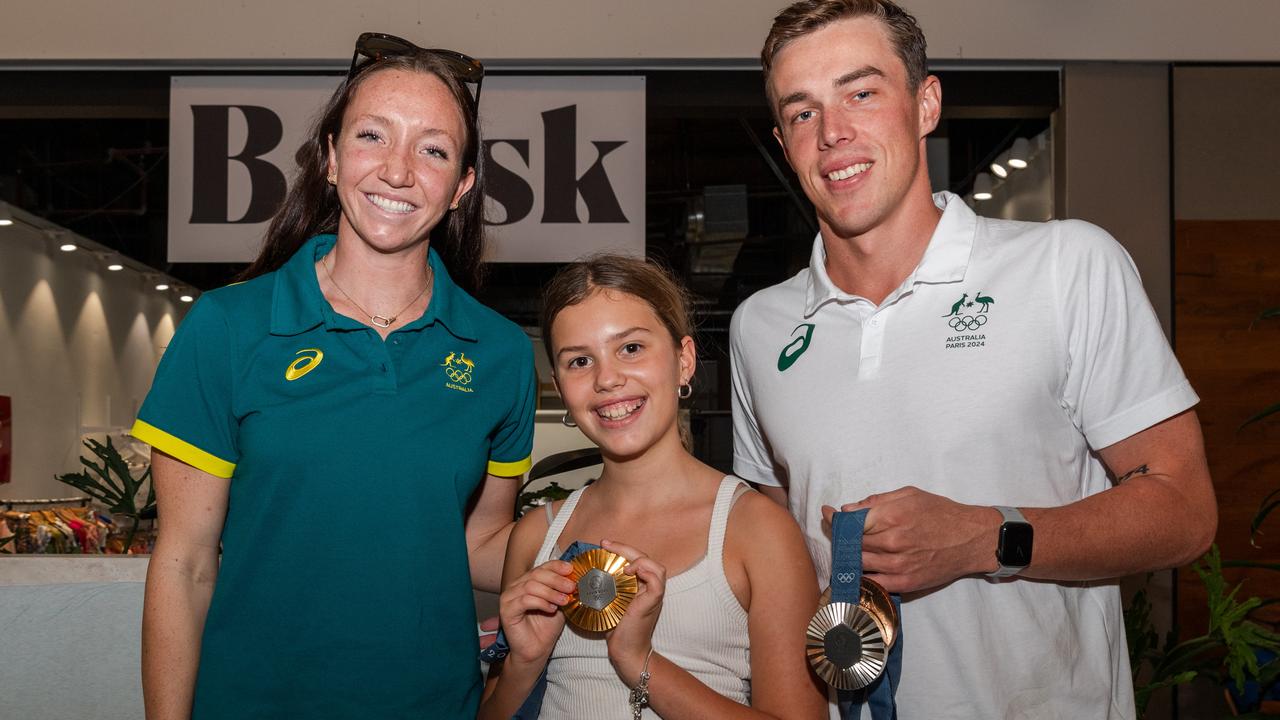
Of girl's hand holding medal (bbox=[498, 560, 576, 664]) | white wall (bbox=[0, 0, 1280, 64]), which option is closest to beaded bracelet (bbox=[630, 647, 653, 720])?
girl's hand holding medal (bbox=[498, 560, 576, 664])

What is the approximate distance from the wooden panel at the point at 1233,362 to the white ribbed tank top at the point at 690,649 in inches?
131

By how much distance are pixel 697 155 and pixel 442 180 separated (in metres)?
3.02

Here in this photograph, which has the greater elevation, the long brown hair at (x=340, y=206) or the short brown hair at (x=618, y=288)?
the long brown hair at (x=340, y=206)

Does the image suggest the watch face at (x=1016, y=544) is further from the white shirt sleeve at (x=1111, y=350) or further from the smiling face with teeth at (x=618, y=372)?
the smiling face with teeth at (x=618, y=372)

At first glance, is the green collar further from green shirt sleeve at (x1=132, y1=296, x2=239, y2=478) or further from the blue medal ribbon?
the blue medal ribbon

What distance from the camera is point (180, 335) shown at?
1602 mm

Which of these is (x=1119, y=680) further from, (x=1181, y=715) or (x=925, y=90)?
(x=1181, y=715)

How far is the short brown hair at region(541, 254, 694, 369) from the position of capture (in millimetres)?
1881

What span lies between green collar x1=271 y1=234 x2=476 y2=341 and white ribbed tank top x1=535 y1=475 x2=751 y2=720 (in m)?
0.56

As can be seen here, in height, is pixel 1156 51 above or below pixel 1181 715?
above

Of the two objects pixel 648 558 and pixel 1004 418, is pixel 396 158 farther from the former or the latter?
pixel 1004 418

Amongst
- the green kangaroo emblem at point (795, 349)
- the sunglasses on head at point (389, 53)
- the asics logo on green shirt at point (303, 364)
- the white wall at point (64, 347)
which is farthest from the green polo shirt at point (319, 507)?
the white wall at point (64, 347)

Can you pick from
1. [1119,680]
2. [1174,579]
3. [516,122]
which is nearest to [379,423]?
[1119,680]

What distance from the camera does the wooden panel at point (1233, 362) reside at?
4234 mm
